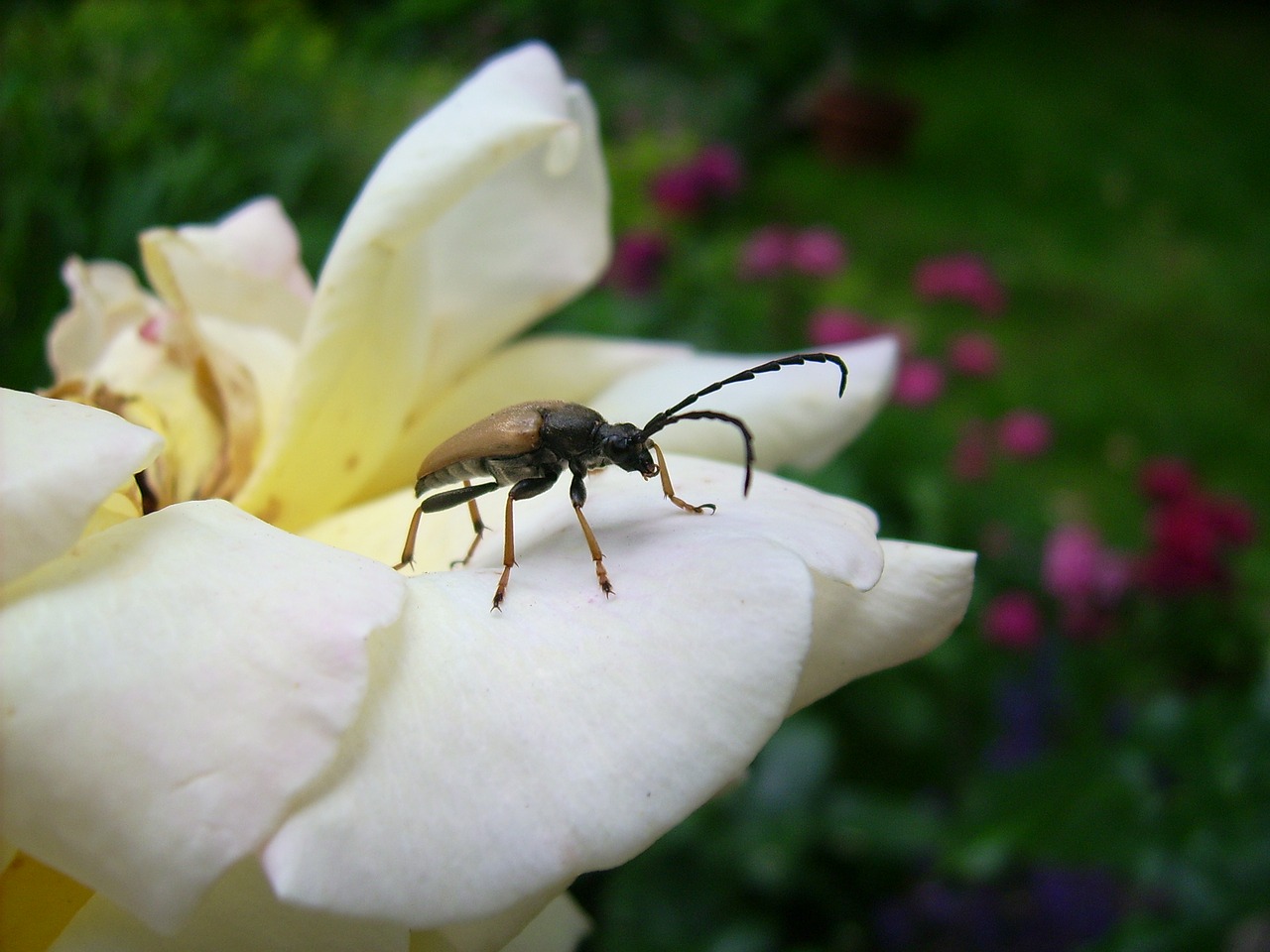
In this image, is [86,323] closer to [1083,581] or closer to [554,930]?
[554,930]

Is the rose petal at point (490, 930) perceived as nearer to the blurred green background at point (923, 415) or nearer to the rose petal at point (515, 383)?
the rose petal at point (515, 383)

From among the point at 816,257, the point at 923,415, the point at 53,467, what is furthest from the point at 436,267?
the point at 816,257

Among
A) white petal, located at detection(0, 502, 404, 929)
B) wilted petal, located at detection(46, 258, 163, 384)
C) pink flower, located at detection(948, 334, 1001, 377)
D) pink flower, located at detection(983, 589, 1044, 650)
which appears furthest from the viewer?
pink flower, located at detection(948, 334, 1001, 377)

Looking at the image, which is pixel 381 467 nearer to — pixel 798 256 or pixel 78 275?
pixel 78 275

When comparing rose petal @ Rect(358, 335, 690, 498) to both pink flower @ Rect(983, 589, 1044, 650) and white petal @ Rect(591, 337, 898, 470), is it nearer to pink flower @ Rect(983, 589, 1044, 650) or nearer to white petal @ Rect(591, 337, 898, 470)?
white petal @ Rect(591, 337, 898, 470)

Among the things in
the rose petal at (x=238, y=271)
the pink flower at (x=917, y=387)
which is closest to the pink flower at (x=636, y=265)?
the pink flower at (x=917, y=387)

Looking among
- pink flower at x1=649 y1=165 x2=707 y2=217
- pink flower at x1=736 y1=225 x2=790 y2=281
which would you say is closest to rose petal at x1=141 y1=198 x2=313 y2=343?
pink flower at x1=736 y1=225 x2=790 y2=281
